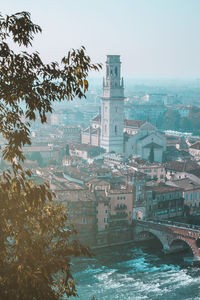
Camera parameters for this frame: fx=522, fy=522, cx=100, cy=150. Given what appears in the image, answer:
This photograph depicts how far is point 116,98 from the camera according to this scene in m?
48.5

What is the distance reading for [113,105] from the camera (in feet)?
160

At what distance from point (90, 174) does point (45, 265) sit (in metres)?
28.2

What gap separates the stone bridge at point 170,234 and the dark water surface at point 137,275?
597 mm

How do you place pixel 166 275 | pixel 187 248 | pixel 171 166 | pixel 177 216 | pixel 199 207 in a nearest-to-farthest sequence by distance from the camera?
pixel 166 275
pixel 187 248
pixel 177 216
pixel 199 207
pixel 171 166

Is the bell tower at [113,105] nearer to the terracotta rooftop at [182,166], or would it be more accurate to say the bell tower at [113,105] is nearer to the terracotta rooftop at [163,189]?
the terracotta rooftop at [182,166]

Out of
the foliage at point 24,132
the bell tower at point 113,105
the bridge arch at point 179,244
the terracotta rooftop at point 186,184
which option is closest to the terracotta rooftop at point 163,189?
the terracotta rooftop at point 186,184

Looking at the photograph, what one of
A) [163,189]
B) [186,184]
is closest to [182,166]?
[186,184]

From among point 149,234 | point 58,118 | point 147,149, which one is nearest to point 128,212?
point 149,234

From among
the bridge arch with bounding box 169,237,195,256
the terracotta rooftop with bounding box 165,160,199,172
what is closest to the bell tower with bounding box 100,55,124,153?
the terracotta rooftop with bounding box 165,160,199,172

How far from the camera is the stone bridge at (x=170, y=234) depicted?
82.9ft

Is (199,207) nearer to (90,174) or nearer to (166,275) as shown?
(90,174)

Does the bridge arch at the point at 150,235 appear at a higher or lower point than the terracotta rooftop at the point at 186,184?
lower

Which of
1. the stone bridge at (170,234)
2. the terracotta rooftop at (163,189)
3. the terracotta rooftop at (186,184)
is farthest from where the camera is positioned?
the terracotta rooftop at (186,184)

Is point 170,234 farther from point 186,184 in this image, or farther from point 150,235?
point 186,184
